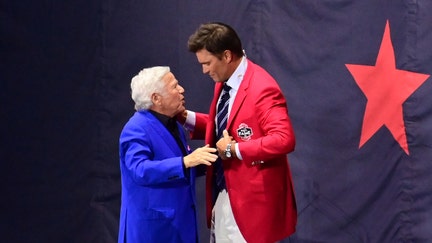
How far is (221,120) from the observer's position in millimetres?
3314

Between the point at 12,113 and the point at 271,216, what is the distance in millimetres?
2118

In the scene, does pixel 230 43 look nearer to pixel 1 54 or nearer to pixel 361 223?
pixel 361 223

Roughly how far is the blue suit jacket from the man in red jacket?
0.18m

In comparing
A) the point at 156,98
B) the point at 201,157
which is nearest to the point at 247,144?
the point at 201,157

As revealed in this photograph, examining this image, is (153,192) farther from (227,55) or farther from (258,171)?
(227,55)

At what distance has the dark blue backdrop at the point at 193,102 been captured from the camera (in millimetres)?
4086

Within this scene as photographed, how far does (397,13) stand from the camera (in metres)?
4.06

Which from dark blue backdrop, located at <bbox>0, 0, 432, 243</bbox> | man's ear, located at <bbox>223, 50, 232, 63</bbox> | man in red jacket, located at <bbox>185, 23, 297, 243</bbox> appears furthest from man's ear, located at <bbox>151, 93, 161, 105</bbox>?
dark blue backdrop, located at <bbox>0, 0, 432, 243</bbox>

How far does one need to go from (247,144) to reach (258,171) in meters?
0.16

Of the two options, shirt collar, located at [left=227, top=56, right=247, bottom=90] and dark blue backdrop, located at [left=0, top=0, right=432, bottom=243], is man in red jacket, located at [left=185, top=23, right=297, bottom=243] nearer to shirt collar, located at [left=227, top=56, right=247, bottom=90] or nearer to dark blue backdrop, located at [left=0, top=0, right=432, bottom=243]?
shirt collar, located at [left=227, top=56, right=247, bottom=90]

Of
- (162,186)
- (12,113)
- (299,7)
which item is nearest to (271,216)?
(162,186)

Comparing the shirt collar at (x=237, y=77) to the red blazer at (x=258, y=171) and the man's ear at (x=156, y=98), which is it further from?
the man's ear at (x=156, y=98)

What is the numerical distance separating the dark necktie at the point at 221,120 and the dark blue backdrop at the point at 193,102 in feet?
3.26

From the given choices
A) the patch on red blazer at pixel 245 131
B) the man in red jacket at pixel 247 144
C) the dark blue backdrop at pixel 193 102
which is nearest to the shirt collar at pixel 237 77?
the man in red jacket at pixel 247 144
